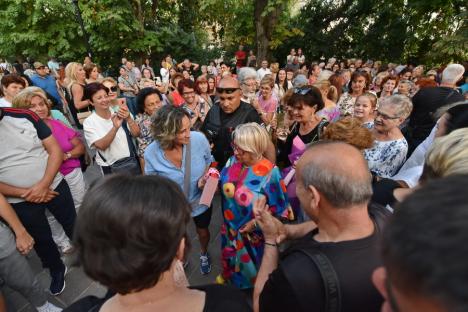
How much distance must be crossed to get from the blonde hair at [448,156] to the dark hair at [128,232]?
3.58 ft

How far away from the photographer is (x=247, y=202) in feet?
7.28

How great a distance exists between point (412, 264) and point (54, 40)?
19288mm

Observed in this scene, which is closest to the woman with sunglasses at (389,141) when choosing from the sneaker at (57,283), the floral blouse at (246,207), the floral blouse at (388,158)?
the floral blouse at (388,158)

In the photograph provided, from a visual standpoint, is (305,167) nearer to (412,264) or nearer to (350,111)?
(412,264)

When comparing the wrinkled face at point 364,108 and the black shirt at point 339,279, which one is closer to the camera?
the black shirt at point 339,279

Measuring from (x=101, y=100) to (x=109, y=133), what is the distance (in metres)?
0.45

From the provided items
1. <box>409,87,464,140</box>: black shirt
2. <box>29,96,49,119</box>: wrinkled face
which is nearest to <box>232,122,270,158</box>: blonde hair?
<box>29,96,49,119</box>: wrinkled face

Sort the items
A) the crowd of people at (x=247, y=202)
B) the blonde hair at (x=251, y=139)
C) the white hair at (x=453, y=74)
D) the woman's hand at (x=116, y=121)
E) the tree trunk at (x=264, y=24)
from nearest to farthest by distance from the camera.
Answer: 1. the crowd of people at (x=247, y=202)
2. the blonde hair at (x=251, y=139)
3. the woman's hand at (x=116, y=121)
4. the white hair at (x=453, y=74)
5. the tree trunk at (x=264, y=24)

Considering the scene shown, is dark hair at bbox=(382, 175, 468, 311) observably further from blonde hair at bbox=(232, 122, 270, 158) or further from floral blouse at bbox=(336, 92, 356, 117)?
floral blouse at bbox=(336, 92, 356, 117)

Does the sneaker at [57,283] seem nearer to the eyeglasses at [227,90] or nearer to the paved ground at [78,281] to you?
the paved ground at [78,281]

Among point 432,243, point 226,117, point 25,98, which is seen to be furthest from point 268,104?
point 432,243

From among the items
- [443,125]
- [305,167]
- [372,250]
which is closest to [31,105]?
[305,167]

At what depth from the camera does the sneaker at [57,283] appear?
2.69 m

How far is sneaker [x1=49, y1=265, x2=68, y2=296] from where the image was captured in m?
2.69
